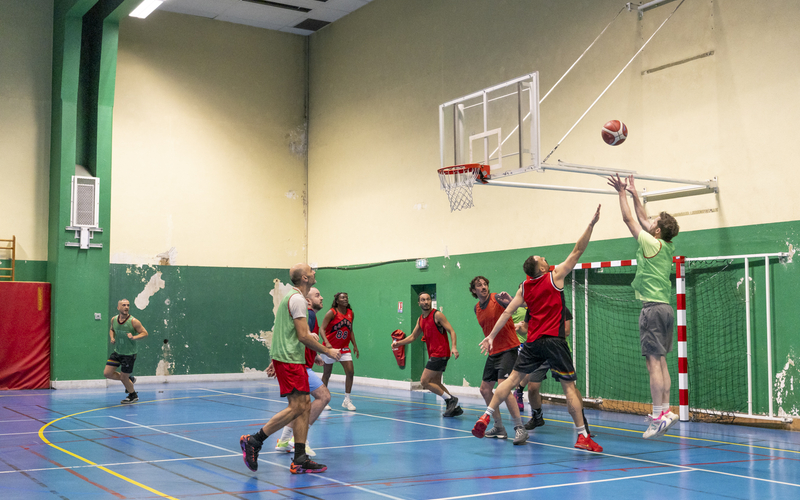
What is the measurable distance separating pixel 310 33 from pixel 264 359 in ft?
A: 33.0

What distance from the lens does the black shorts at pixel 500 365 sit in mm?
10641

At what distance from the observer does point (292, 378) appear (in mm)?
7695

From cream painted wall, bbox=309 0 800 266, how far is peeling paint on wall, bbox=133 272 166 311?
15.1 feet

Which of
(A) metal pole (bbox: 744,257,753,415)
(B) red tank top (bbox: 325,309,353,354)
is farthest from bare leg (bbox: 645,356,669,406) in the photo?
(B) red tank top (bbox: 325,309,353,354)

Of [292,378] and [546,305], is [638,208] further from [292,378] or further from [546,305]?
[292,378]

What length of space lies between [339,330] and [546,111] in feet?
20.4

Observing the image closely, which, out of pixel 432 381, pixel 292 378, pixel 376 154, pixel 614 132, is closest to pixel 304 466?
pixel 292 378

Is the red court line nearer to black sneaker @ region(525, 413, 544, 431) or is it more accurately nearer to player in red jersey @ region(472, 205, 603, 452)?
player in red jersey @ region(472, 205, 603, 452)

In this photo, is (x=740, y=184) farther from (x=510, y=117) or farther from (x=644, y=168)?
(x=510, y=117)

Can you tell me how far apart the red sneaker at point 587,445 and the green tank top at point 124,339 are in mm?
9576

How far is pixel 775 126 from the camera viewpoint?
11.7 metres

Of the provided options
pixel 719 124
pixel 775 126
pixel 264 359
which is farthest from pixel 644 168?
pixel 264 359

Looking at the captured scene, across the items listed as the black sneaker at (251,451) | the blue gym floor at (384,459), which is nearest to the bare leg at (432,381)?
the blue gym floor at (384,459)

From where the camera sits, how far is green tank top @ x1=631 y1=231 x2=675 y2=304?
8.94m
